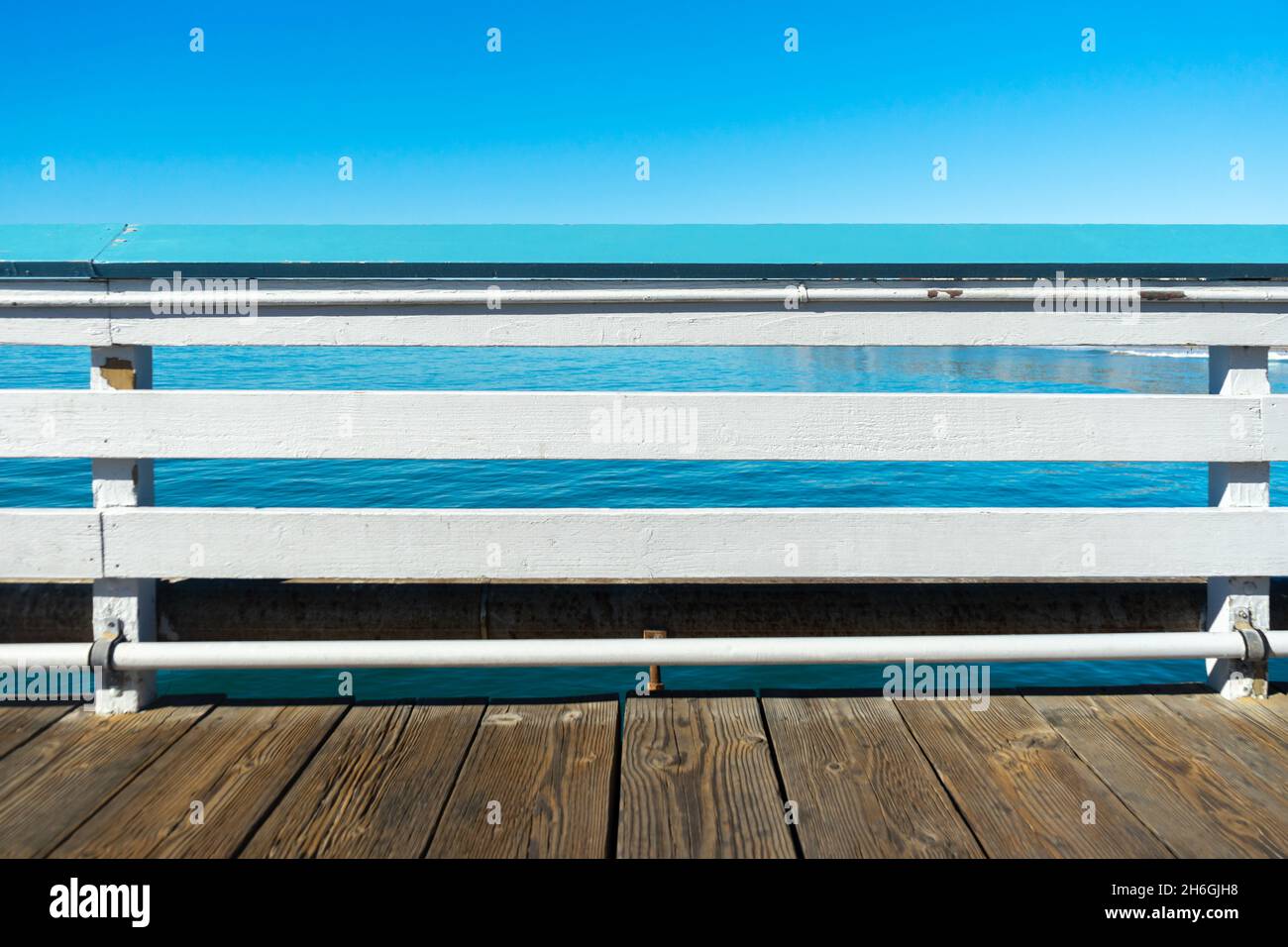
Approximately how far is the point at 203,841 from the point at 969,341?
1.84 metres

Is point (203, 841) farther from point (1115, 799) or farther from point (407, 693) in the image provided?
point (407, 693)

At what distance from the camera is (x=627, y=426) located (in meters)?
2.02

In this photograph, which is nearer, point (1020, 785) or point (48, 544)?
point (1020, 785)

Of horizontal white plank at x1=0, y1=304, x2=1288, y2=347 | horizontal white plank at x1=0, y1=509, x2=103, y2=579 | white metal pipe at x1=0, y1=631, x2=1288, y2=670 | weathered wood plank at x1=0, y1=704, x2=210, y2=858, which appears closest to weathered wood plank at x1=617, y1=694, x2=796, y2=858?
white metal pipe at x1=0, y1=631, x2=1288, y2=670

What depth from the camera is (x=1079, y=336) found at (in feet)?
6.79

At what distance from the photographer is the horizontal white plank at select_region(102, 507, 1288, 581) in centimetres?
207

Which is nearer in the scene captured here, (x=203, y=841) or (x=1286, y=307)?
(x=203, y=841)

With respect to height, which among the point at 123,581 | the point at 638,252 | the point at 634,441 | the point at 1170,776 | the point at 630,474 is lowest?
the point at 630,474

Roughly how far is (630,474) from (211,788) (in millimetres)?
12406

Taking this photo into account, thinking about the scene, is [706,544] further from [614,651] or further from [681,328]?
[681,328]

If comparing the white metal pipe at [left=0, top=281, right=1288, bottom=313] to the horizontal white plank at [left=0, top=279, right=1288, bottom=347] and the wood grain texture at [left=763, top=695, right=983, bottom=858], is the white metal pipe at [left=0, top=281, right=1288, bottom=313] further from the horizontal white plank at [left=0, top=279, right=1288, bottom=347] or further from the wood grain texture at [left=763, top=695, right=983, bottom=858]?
the wood grain texture at [left=763, top=695, right=983, bottom=858]

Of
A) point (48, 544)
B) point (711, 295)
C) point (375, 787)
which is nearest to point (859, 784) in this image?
point (375, 787)

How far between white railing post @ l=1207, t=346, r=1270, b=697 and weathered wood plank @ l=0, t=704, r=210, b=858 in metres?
2.37
